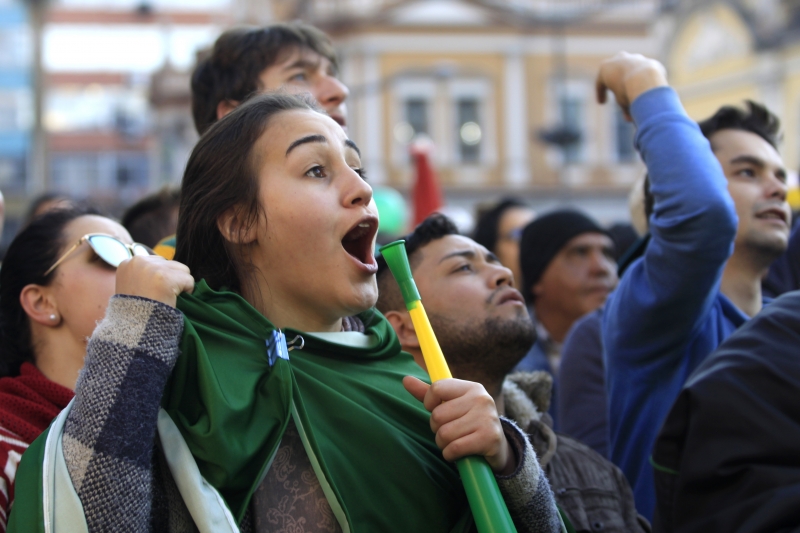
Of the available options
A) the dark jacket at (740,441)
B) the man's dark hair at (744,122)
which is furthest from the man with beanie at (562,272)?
the dark jacket at (740,441)

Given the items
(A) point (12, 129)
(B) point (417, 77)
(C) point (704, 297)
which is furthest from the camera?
(A) point (12, 129)

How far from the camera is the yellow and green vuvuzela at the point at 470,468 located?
1.60m

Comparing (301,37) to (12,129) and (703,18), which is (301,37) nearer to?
(703,18)

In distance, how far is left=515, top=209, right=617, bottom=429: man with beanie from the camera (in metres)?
4.57

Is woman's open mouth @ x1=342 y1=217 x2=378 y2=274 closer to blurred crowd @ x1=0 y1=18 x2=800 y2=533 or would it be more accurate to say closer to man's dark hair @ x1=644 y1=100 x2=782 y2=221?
blurred crowd @ x1=0 y1=18 x2=800 y2=533

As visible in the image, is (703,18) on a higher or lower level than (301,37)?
higher

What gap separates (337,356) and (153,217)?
212cm

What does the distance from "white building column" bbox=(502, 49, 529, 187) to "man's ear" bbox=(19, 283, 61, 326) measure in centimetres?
2559

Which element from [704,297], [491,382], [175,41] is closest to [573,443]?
[491,382]

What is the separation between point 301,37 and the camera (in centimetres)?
302

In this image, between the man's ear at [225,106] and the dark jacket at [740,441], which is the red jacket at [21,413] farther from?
the dark jacket at [740,441]

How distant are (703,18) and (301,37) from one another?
79.7 feet

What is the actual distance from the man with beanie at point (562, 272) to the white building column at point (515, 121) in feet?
75.3

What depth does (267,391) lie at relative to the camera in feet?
5.63
